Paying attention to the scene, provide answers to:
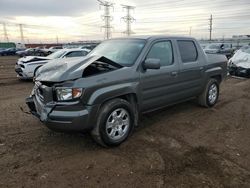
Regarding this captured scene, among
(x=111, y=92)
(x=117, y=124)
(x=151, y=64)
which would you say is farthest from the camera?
(x=151, y=64)

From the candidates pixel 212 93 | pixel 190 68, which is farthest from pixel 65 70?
pixel 212 93

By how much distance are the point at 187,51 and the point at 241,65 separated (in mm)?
8603

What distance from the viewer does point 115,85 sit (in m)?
4.52

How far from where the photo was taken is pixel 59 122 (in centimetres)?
411

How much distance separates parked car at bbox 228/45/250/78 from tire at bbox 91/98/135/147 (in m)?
10.4

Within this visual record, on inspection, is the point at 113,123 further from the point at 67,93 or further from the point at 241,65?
the point at 241,65

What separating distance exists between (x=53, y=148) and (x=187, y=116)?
3221mm

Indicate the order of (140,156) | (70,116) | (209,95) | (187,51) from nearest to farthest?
(70,116) < (140,156) < (187,51) < (209,95)

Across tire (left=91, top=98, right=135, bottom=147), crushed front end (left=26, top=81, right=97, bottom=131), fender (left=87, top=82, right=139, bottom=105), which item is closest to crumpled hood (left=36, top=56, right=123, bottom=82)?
crushed front end (left=26, top=81, right=97, bottom=131)

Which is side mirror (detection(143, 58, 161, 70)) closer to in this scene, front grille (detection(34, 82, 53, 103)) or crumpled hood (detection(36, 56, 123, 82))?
crumpled hood (detection(36, 56, 123, 82))

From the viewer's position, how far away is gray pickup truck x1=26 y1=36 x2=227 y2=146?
4.14m

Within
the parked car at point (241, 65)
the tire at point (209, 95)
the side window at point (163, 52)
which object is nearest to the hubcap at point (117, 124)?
the side window at point (163, 52)

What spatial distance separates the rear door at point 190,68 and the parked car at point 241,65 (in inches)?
304

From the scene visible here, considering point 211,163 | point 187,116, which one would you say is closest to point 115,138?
point 211,163
